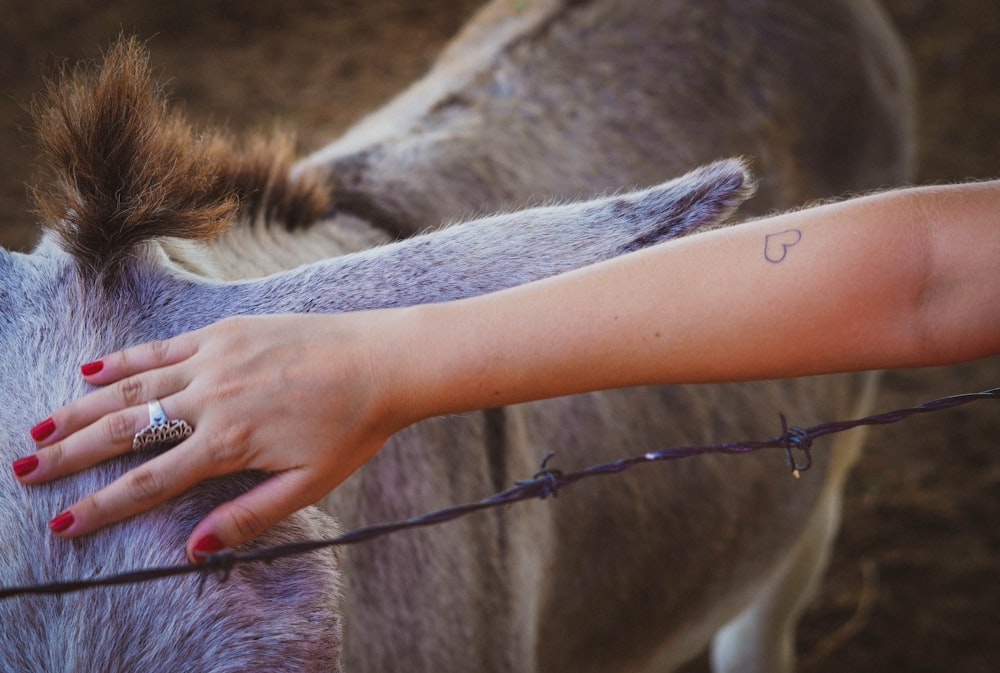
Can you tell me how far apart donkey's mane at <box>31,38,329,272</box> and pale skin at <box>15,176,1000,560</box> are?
0.28 m

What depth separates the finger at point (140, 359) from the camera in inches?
41.7

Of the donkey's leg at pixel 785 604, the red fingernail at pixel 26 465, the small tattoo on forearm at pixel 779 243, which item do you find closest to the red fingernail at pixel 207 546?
the red fingernail at pixel 26 465

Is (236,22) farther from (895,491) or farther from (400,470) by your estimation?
(400,470)

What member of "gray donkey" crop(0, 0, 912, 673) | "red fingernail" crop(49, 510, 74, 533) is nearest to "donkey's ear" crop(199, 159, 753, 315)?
"gray donkey" crop(0, 0, 912, 673)

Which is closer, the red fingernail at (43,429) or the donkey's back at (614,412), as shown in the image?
the red fingernail at (43,429)

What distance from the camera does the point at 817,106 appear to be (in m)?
2.87

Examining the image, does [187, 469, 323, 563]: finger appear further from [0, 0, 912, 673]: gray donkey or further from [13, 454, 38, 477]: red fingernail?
[13, 454, 38, 477]: red fingernail

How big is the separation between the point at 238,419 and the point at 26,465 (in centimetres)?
29

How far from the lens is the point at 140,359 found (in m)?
1.07

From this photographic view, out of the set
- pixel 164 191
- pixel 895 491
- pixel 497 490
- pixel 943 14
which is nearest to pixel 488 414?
pixel 497 490

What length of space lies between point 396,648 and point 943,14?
6737 millimetres

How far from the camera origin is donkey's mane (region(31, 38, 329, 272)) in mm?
1304

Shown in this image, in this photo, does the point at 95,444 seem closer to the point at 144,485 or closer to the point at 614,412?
the point at 144,485

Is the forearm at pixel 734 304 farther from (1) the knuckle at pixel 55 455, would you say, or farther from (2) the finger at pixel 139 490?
(1) the knuckle at pixel 55 455
